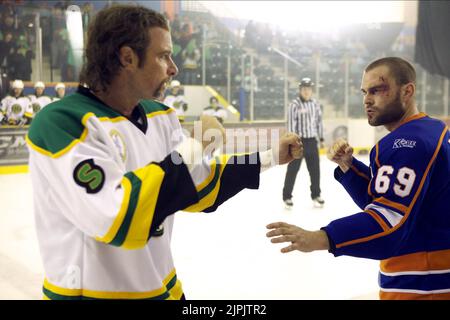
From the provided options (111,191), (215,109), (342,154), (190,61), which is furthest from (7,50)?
(111,191)

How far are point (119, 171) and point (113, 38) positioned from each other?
1.10 feet

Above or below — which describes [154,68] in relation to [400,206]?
above

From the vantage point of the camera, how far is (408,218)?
1.50 m

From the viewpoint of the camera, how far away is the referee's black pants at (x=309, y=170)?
6.50 metres

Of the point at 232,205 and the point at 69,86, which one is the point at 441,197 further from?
the point at 69,86

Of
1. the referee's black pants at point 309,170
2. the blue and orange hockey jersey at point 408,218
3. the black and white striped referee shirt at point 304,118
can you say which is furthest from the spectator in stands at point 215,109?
the blue and orange hockey jersey at point 408,218

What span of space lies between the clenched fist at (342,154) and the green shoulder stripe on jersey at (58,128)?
39.1 inches

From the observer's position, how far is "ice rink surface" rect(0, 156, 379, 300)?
341cm

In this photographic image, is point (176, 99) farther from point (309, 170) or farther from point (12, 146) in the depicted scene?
point (309, 170)

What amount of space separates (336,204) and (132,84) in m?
5.73

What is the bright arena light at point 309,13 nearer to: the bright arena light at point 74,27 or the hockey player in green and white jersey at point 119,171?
the bright arena light at point 74,27

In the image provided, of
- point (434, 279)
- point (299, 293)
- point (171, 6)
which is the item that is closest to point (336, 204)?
point (299, 293)

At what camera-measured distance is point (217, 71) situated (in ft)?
46.8

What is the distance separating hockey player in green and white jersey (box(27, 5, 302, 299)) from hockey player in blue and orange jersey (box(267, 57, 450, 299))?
0.31m
